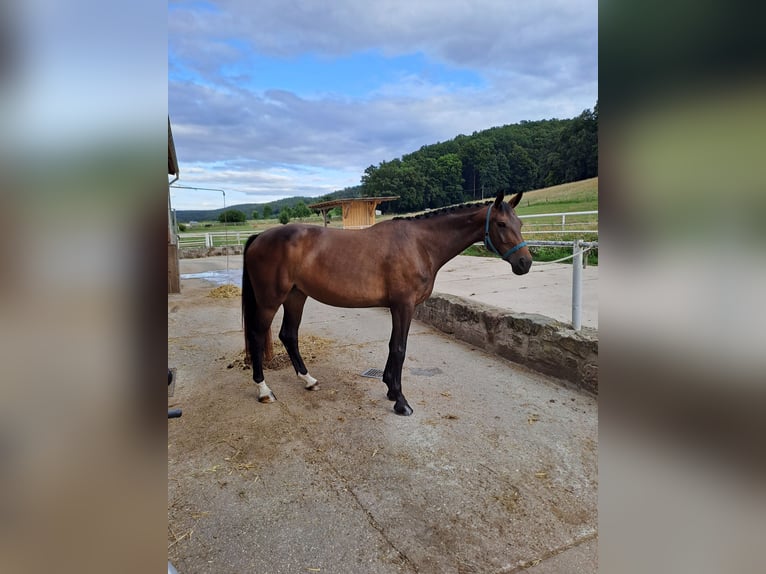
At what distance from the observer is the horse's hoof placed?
288cm

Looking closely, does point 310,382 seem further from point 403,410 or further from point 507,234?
point 507,234

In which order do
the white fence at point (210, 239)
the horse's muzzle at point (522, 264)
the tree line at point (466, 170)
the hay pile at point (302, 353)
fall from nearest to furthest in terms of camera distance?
the horse's muzzle at point (522, 264) < the hay pile at point (302, 353) < the white fence at point (210, 239) < the tree line at point (466, 170)

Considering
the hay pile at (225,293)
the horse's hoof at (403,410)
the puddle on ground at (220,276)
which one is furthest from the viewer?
the puddle on ground at (220,276)

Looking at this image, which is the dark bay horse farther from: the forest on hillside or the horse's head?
the forest on hillside

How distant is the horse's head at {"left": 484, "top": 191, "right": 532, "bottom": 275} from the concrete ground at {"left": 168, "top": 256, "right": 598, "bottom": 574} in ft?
3.23

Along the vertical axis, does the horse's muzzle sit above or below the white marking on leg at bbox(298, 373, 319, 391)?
above

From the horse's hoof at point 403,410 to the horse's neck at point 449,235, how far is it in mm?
1048

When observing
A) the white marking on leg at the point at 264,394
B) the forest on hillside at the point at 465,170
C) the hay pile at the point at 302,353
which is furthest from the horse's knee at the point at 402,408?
the forest on hillside at the point at 465,170

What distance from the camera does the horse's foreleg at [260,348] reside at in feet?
10.4

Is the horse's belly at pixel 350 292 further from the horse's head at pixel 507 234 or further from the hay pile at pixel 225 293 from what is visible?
the hay pile at pixel 225 293

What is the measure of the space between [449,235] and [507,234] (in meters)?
0.42

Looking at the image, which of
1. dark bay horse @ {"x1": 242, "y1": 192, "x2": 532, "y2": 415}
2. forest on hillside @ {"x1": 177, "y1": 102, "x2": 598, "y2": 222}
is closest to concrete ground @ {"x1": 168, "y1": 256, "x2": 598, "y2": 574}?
dark bay horse @ {"x1": 242, "y1": 192, "x2": 532, "y2": 415}
